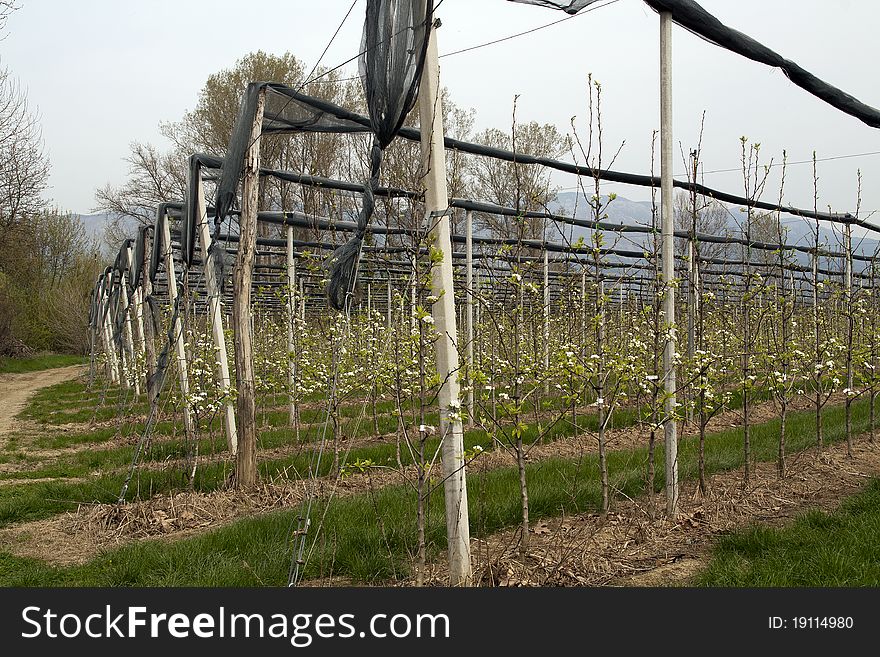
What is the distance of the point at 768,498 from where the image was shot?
199 inches

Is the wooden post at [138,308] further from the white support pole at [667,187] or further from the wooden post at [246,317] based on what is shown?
the white support pole at [667,187]

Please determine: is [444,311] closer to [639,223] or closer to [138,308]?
[639,223]

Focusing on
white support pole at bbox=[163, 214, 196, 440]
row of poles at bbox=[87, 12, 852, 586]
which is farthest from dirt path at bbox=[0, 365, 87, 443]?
row of poles at bbox=[87, 12, 852, 586]

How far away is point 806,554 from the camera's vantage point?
12.1ft

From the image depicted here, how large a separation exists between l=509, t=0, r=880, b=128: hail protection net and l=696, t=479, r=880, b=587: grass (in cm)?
336

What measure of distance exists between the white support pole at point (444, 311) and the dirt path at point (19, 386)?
10.3 metres

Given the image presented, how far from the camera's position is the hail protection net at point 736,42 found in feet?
14.4

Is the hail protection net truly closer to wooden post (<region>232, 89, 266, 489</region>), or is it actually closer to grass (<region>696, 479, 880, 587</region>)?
wooden post (<region>232, 89, 266, 489</region>)

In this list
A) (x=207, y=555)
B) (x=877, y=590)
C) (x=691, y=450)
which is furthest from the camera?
(x=691, y=450)

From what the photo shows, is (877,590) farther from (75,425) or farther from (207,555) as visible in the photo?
(75,425)

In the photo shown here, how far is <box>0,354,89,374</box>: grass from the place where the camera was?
87.1ft

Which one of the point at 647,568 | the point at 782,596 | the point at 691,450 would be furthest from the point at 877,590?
the point at 691,450

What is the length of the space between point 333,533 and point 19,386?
2208cm

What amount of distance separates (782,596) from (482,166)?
62.7ft
